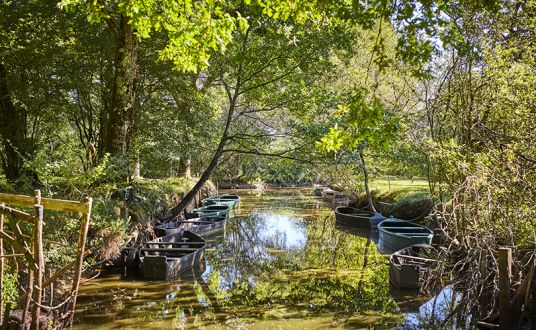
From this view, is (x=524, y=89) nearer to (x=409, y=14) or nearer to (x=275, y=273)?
(x=409, y=14)

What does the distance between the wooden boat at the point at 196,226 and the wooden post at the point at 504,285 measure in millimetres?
10312

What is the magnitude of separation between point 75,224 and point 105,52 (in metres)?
7.40

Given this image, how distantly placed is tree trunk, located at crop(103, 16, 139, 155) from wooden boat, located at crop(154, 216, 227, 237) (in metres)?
3.48

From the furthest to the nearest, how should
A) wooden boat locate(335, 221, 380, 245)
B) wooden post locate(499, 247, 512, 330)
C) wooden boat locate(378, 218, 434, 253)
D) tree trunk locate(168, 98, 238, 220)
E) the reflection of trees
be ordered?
1. wooden boat locate(335, 221, 380, 245)
2. tree trunk locate(168, 98, 238, 220)
3. wooden boat locate(378, 218, 434, 253)
4. the reflection of trees
5. wooden post locate(499, 247, 512, 330)

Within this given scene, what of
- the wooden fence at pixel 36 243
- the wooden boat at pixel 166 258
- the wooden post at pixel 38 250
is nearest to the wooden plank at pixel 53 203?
the wooden fence at pixel 36 243

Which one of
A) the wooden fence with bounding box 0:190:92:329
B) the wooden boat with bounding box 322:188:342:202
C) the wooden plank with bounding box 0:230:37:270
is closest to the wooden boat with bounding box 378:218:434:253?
the wooden fence with bounding box 0:190:92:329

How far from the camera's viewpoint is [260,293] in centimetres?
1016

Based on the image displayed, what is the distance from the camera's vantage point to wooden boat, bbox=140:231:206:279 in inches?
429

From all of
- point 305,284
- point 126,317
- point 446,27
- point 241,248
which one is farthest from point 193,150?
point 446,27

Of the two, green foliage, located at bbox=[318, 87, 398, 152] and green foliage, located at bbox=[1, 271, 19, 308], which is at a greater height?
green foliage, located at bbox=[318, 87, 398, 152]

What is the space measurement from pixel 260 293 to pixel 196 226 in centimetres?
712

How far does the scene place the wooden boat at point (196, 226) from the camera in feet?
48.3

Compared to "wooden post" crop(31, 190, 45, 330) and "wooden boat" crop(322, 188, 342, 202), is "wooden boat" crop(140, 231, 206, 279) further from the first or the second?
"wooden boat" crop(322, 188, 342, 202)

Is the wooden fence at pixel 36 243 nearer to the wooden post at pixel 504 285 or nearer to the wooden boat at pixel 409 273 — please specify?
the wooden post at pixel 504 285
